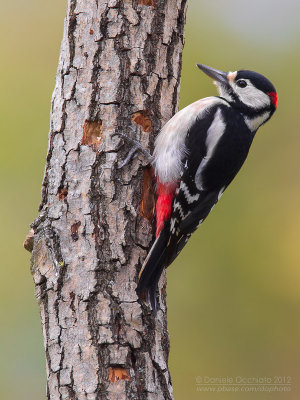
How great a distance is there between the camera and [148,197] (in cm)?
291

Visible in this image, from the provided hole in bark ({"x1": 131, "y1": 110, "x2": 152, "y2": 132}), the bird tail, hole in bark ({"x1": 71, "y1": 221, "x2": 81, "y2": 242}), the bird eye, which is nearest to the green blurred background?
the bird eye

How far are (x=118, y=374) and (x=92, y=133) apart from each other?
111cm

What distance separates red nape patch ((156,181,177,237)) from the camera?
292 cm

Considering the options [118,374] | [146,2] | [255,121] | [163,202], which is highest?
[146,2]

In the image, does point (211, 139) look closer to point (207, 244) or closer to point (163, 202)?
point (163, 202)

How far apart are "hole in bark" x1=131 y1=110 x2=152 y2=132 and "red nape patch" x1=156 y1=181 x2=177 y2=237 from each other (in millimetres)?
283

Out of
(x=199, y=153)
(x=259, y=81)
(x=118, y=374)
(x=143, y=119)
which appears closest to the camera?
(x=118, y=374)

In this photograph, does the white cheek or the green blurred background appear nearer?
the white cheek

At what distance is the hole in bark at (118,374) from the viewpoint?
2.45 meters

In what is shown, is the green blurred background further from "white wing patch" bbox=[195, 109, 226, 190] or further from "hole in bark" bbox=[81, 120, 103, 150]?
"hole in bark" bbox=[81, 120, 103, 150]

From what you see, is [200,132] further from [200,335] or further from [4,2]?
[4,2]

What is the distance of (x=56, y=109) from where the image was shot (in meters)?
2.90

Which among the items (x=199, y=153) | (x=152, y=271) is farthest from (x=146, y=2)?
(x=152, y=271)

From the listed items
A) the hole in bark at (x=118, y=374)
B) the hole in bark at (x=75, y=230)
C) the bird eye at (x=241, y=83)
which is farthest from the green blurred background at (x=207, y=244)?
the hole in bark at (x=118, y=374)
